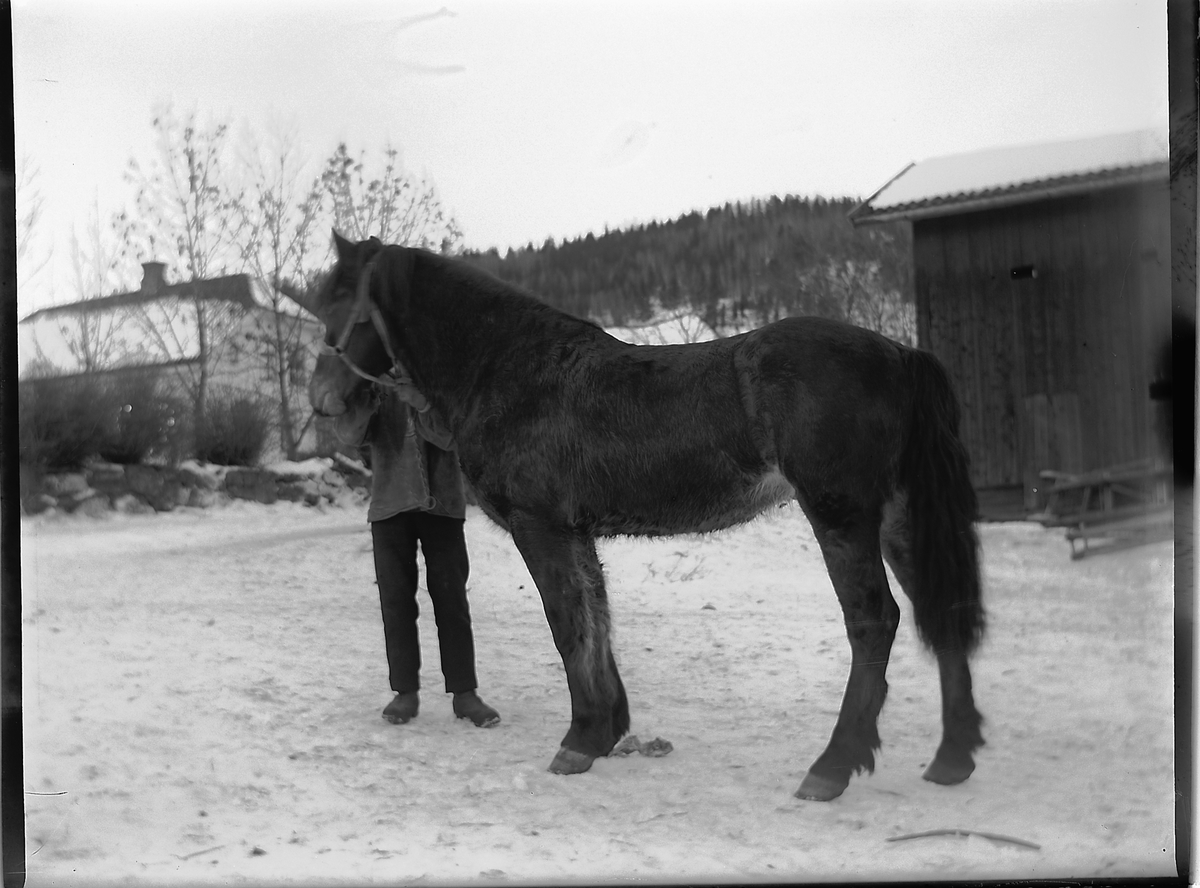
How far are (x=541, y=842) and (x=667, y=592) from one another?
1050 mm

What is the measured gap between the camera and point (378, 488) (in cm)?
319

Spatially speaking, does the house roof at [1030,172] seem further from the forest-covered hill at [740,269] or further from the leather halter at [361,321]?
the leather halter at [361,321]

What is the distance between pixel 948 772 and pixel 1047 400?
1279 mm

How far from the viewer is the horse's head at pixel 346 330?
2939mm

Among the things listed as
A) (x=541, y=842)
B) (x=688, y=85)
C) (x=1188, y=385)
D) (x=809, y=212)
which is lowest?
(x=541, y=842)

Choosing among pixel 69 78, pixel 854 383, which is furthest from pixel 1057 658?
pixel 69 78

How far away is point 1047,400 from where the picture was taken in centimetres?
294

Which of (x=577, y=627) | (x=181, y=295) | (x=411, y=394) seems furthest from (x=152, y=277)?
(x=577, y=627)

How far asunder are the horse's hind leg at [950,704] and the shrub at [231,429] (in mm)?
2215

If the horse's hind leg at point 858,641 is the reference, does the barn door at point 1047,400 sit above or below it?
above

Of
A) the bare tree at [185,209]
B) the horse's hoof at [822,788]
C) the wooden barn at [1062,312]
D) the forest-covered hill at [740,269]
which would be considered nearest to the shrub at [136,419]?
the bare tree at [185,209]

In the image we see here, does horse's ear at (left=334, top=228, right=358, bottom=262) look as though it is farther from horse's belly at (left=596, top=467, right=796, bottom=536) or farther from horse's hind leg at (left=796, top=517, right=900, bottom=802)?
horse's hind leg at (left=796, top=517, right=900, bottom=802)

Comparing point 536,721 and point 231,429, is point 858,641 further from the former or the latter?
point 231,429

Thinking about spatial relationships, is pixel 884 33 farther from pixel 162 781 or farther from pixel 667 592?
pixel 162 781
